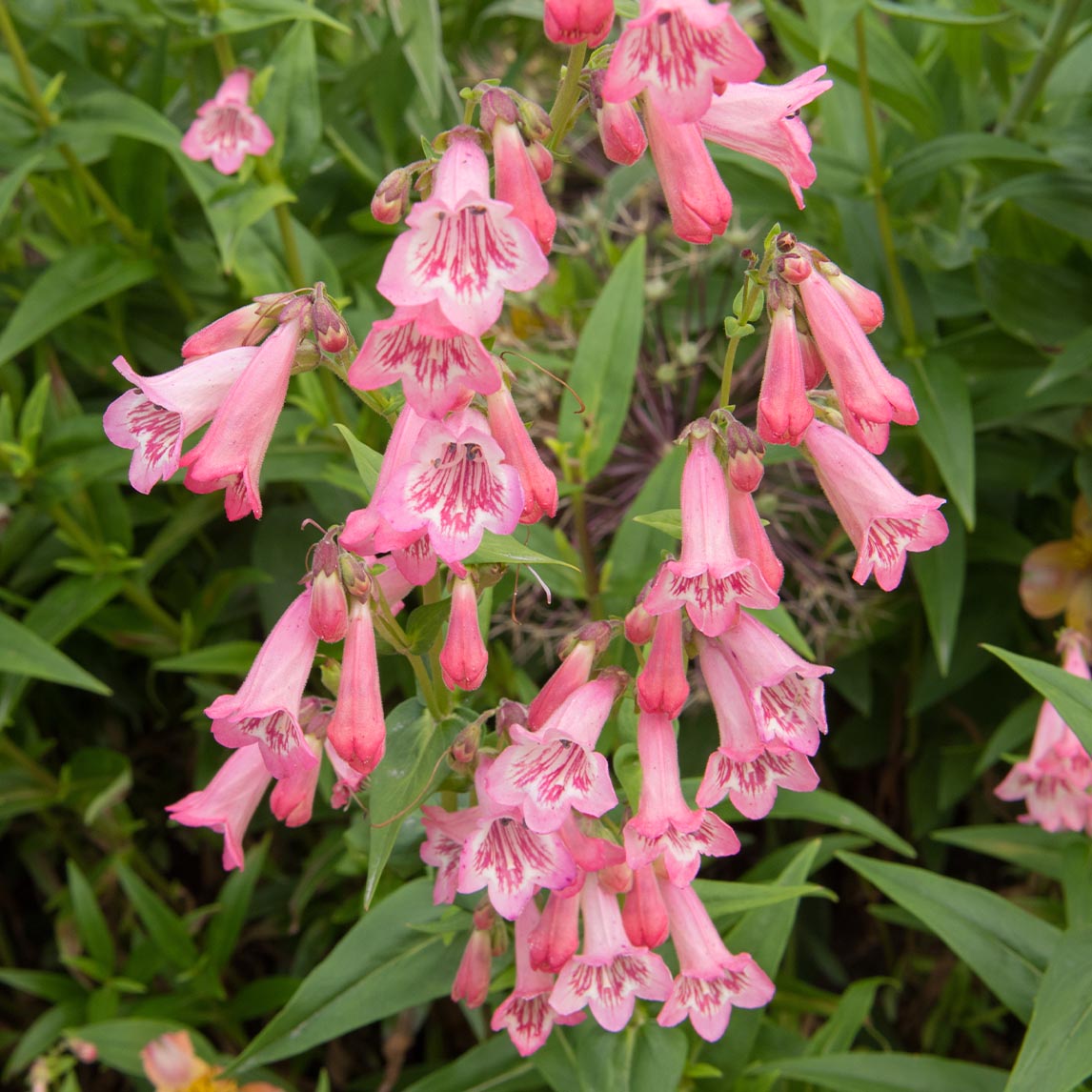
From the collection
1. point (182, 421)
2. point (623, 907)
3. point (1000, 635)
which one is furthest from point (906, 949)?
point (182, 421)

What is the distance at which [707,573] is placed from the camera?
1.27 metres

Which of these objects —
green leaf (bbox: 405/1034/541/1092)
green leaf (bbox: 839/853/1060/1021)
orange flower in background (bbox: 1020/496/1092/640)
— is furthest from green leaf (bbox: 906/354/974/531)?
green leaf (bbox: 405/1034/541/1092)

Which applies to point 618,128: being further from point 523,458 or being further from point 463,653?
point 463,653

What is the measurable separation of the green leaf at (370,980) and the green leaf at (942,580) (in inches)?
46.8

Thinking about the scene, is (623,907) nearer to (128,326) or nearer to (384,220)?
(384,220)

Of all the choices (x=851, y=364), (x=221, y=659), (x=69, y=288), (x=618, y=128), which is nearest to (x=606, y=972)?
(x=851, y=364)

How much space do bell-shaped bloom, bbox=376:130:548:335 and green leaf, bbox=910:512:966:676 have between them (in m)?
1.50

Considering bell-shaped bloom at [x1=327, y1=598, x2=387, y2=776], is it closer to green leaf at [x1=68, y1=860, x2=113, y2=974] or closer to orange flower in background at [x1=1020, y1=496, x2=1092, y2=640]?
green leaf at [x1=68, y1=860, x2=113, y2=974]

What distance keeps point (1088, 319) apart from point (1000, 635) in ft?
2.58

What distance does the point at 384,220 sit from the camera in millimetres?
1275

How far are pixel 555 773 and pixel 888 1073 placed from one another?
0.92 m

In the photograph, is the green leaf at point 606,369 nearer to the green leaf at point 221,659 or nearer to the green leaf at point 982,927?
the green leaf at point 221,659

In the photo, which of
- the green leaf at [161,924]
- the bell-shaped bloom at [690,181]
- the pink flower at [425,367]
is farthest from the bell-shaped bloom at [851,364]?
the green leaf at [161,924]

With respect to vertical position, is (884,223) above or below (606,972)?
above
